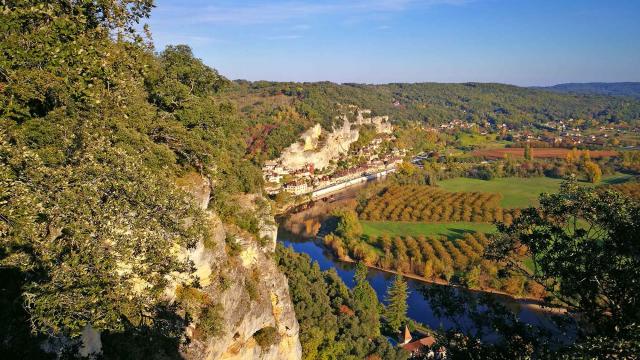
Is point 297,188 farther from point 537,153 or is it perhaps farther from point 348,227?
point 537,153

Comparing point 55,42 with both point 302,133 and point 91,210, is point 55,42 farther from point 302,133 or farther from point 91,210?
point 302,133

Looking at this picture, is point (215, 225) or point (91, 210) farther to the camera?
point (215, 225)

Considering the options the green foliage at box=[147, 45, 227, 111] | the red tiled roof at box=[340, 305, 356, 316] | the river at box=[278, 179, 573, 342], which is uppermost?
the green foliage at box=[147, 45, 227, 111]

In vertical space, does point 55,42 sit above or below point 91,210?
above

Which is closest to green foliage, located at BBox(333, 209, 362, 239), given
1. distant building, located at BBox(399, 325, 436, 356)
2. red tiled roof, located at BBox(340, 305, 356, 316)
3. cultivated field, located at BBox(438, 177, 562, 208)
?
red tiled roof, located at BBox(340, 305, 356, 316)

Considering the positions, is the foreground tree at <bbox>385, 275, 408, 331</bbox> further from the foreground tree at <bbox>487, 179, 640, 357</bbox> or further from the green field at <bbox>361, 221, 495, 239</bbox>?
the foreground tree at <bbox>487, 179, 640, 357</bbox>

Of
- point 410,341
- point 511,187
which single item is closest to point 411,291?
point 410,341

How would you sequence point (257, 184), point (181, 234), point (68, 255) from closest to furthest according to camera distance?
point (68, 255), point (181, 234), point (257, 184)

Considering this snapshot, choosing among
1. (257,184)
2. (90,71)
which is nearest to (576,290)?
(90,71)
